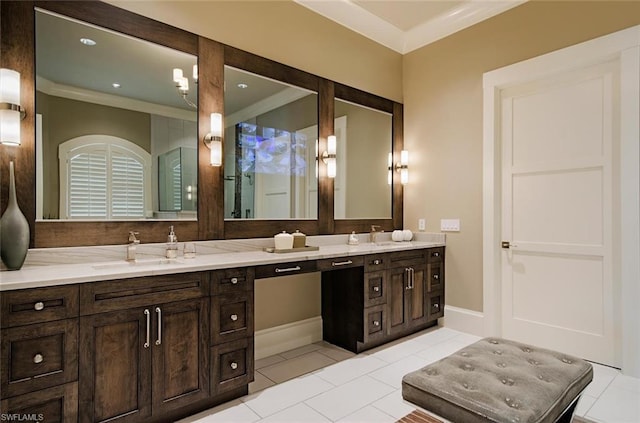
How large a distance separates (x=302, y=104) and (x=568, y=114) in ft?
7.62

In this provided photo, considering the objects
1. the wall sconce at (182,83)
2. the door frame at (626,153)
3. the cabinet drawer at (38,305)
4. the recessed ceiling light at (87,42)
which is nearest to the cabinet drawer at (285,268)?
the cabinet drawer at (38,305)

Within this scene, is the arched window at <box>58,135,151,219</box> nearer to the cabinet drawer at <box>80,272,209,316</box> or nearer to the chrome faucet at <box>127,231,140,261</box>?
the chrome faucet at <box>127,231,140,261</box>

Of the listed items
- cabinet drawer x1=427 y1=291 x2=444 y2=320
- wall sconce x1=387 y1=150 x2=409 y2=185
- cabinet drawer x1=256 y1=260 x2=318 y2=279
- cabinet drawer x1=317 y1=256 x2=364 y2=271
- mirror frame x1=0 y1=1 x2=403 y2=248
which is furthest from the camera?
wall sconce x1=387 y1=150 x2=409 y2=185

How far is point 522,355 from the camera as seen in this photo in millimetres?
1867

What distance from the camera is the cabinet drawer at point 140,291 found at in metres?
1.74

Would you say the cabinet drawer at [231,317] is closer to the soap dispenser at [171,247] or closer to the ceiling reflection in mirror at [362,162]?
the soap dispenser at [171,247]

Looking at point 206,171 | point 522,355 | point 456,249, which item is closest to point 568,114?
point 456,249

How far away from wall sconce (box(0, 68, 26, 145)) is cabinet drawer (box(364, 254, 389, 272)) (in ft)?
8.07

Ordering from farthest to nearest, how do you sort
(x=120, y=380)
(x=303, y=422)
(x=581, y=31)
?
(x=581, y=31) → (x=303, y=422) → (x=120, y=380)

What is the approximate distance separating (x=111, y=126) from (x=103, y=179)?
0.36m

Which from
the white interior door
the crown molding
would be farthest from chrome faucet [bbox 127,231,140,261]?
the white interior door

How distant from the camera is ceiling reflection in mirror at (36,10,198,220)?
2.12m

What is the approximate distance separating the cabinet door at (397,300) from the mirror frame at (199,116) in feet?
2.28

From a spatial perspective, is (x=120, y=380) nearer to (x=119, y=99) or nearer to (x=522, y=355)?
(x=119, y=99)
